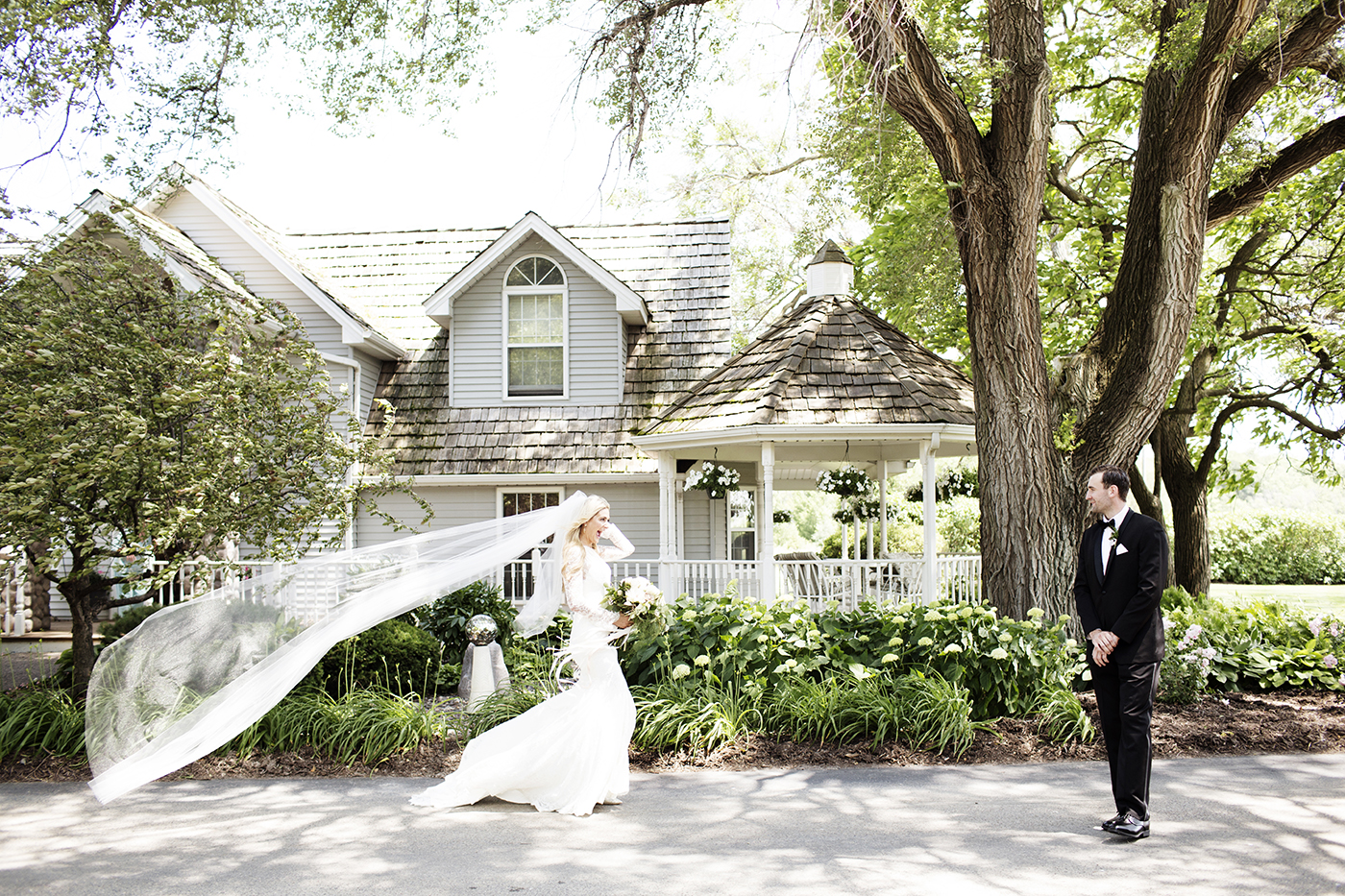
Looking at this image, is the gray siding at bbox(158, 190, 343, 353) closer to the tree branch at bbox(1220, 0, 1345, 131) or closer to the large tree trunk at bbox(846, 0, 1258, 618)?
the large tree trunk at bbox(846, 0, 1258, 618)

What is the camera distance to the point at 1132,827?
5.47 metres

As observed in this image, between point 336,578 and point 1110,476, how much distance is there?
558 cm

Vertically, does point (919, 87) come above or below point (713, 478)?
above

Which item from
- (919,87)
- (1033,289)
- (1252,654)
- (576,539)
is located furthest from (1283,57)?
(576,539)

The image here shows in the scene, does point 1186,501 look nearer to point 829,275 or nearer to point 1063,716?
point 829,275

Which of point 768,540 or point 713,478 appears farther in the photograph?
point 713,478

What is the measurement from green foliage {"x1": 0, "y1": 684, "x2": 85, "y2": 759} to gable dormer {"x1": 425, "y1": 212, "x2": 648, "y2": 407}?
9.04m

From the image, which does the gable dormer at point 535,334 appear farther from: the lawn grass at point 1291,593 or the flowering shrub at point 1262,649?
the lawn grass at point 1291,593

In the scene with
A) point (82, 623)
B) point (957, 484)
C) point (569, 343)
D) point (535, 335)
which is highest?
point (535, 335)

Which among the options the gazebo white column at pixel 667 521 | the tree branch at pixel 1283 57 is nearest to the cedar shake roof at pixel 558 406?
the gazebo white column at pixel 667 521

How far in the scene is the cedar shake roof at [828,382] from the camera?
12164mm

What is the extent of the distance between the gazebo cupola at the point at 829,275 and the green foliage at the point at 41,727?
35.8ft

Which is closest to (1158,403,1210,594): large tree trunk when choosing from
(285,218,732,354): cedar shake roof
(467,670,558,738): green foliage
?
(285,218,732,354): cedar shake roof

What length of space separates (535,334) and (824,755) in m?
10.7
